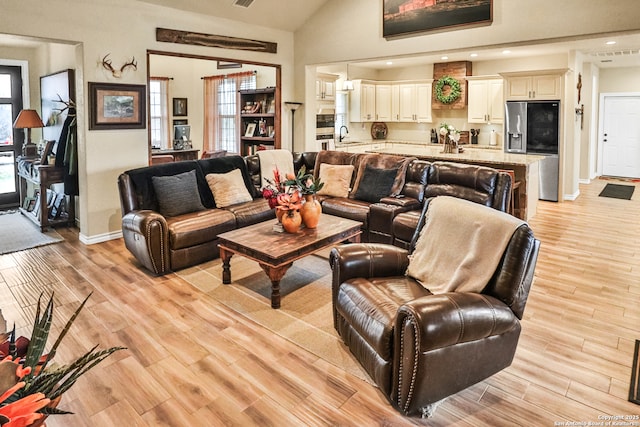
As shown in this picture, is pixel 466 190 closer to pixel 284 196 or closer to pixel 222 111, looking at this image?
pixel 284 196

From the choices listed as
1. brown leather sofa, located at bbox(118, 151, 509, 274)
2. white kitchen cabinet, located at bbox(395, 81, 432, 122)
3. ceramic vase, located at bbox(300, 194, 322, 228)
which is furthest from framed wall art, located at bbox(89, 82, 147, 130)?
white kitchen cabinet, located at bbox(395, 81, 432, 122)

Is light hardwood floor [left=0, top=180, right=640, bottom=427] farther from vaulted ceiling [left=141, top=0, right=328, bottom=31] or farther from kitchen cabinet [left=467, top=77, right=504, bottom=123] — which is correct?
kitchen cabinet [left=467, top=77, right=504, bottom=123]

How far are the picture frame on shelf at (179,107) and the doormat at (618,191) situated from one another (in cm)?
863

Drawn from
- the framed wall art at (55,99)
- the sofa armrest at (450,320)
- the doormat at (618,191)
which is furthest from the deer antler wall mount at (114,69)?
the doormat at (618,191)

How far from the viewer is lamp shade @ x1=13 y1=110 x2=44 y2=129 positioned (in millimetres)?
6555

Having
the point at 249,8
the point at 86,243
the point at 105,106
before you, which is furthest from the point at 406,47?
the point at 86,243

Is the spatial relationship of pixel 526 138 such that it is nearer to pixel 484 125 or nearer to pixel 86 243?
pixel 484 125

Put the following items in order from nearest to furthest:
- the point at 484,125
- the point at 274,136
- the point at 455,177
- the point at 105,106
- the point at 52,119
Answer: the point at 455,177 < the point at 105,106 < the point at 52,119 < the point at 274,136 < the point at 484,125

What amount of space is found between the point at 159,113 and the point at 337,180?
18.1 ft

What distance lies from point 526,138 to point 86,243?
24.1 ft

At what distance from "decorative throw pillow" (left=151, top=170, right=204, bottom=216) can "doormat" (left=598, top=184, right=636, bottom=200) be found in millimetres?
7589

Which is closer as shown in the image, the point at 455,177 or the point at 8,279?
the point at 8,279

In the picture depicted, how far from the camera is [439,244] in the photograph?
2861mm

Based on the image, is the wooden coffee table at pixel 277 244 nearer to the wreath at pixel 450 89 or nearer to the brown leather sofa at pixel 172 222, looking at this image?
the brown leather sofa at pixel 172 222
